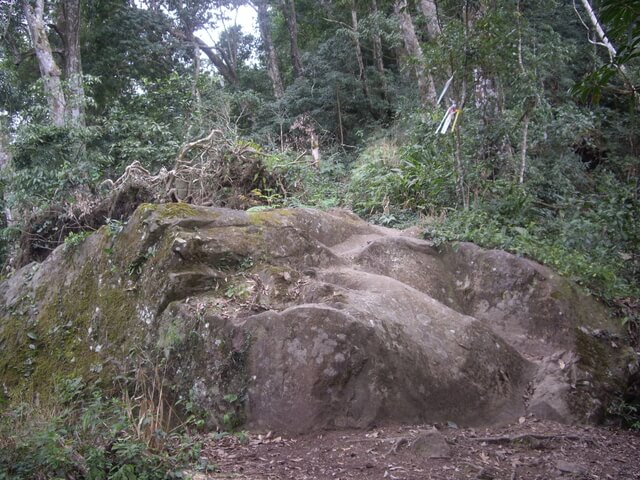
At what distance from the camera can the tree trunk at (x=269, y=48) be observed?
752 inches

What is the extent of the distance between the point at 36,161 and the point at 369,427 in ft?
27.2

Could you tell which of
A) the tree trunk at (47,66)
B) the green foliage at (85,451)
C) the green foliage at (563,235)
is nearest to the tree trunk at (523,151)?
the green foliage at (563,235)

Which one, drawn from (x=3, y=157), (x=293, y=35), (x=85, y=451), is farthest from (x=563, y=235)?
(x=293, y=35)

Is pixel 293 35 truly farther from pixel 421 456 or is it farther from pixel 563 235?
pixel 421 456

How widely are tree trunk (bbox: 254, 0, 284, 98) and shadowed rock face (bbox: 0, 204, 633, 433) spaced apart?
13464mm

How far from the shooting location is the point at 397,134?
40.7ft

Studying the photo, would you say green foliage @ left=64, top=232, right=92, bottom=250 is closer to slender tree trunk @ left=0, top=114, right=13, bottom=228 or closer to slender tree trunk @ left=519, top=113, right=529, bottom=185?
slender tree trunk @ left=0, top=114, right=13, bottom=228

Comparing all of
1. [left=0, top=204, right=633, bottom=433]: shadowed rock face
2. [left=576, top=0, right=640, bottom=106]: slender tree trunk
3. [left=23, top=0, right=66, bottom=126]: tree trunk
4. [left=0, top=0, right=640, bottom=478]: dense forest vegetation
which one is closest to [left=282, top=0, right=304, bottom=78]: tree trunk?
[left=0, top=0, right=640, bottom=478]: dense forest vegetation

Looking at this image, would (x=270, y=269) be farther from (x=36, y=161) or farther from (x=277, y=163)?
(x=36, y=161)

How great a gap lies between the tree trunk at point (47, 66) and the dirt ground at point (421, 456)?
31.7ft

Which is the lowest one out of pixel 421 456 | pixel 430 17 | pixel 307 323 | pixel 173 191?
pixel 421 456

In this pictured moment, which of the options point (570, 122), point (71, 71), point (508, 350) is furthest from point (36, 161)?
point (570, 122)

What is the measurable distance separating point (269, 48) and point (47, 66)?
927 cm

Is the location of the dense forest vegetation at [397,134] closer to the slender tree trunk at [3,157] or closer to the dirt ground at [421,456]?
the slender tree trunk at [3,157]
